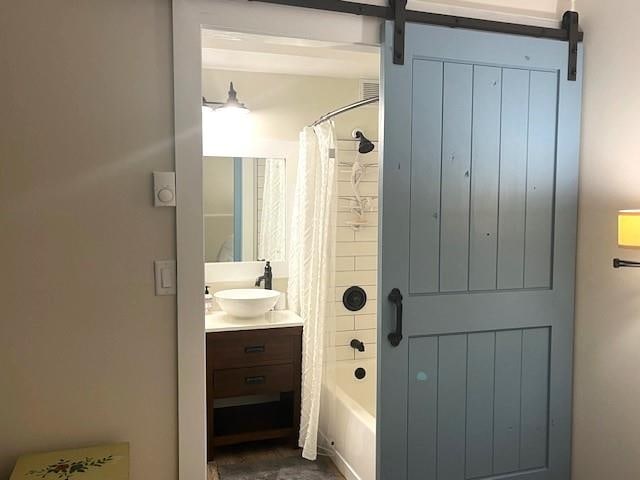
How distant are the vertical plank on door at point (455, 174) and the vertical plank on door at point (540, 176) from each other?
30 cm

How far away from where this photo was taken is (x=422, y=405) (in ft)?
7.16

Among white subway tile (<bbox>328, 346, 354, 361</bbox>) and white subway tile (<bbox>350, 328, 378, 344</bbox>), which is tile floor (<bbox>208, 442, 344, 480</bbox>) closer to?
white subway tile (<bbox>328, 346, 354, 361</bbox>)

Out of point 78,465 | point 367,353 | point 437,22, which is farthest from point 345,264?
point 78,465

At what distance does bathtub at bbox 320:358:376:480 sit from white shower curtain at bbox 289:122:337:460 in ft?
0.37

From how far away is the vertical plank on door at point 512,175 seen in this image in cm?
222

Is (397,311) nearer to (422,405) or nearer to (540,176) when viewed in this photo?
(422,405)

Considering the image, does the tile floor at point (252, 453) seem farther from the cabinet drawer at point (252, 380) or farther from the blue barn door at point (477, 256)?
the blue barn door at point (477, 256)

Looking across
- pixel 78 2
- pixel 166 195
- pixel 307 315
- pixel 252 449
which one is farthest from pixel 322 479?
pixel 78 2

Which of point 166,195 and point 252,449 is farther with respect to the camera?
point 252,449

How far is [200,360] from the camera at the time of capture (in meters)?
1.94

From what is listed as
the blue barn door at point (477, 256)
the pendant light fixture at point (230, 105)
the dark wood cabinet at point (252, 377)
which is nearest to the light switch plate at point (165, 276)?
the blue barn door at point (477, 256)

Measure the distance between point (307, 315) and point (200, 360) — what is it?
4.12ft

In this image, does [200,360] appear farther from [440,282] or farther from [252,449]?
[252,449]

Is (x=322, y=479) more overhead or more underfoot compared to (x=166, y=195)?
more underfoot
